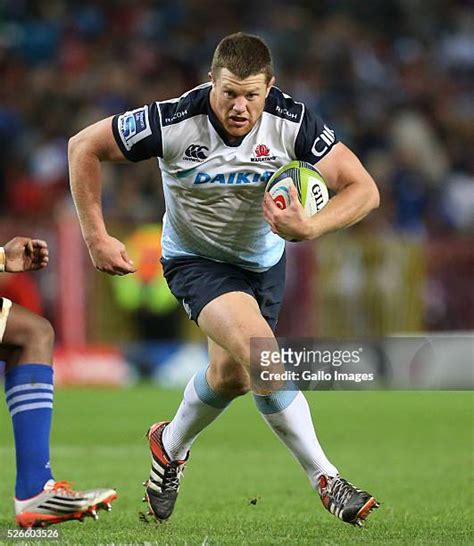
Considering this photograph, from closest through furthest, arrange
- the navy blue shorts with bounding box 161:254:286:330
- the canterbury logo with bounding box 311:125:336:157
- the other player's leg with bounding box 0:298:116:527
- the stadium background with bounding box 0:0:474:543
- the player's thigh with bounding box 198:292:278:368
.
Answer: the other player's leg with bounding box 0:298:116:527 < the player's thigh with bounding box 198:292:278:368 < the canterbury logo with bounding box 311:125:336:157 < the navy blue shorts with bounding box 161:254:286:330 < the stadium background with bounding box 0:0:474:543

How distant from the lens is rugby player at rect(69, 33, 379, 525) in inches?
238

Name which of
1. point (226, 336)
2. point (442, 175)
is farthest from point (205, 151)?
point (442, 175)

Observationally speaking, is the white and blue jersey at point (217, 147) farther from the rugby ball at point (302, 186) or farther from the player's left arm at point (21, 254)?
the player's left arm at point (21, 254)

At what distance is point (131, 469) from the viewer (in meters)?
8.70

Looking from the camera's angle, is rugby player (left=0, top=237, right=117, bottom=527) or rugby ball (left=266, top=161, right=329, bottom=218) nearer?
rugby player (left=0, top=237, right=117, bottom=527)

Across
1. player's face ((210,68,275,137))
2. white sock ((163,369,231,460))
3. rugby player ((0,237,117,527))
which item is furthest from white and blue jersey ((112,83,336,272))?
rugby player ((0,237,117,527))

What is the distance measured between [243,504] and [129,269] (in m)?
1.74

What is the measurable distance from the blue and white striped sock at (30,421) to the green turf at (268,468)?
0.29m

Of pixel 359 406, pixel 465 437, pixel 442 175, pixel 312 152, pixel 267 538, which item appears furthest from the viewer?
pixel 442 175

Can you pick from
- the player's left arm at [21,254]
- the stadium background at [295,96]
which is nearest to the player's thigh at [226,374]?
the player's left arm at [21,254]

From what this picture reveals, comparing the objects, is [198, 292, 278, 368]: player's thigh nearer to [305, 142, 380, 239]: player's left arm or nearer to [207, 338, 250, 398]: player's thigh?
[207, 338, 250, 398]: player's thigh

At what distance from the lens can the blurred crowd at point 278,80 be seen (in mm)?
16688

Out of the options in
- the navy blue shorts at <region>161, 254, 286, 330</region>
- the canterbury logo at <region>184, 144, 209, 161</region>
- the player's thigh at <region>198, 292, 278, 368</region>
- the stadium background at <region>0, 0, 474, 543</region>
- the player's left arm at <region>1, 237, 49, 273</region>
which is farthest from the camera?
the stadium background at <region>0, 0, 474, 543</region>

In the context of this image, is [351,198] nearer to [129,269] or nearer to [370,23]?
[129,269]
